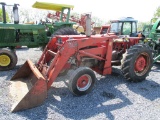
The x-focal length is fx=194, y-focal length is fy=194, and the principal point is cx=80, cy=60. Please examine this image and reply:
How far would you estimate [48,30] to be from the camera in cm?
853

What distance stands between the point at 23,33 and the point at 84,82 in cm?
452

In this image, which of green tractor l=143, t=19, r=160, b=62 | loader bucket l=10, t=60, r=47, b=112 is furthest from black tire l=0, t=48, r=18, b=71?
green tractor l=143, t=19, r=160, b=62

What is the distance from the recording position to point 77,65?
4598 mm

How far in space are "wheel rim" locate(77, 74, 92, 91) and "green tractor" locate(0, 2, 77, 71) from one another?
3255mm

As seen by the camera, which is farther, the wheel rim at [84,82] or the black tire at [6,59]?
the black tire at [6,59]

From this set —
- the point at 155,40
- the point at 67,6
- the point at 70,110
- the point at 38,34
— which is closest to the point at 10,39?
the point at 38,34

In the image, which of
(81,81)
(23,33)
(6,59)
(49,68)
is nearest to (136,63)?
(81,81)

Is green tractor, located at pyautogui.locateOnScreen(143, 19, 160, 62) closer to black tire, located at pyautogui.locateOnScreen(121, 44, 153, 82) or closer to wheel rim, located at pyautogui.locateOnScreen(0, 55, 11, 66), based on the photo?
black tire, located at pyautogui.locateOnScreen(121, 44, 153, 82)

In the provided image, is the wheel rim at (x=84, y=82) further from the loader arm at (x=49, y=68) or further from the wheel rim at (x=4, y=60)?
the wheel rim at (x=4, y=60)

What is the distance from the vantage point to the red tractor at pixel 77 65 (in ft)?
→ 12.9

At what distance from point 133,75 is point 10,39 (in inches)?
184

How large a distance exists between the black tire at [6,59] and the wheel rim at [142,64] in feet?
13.1

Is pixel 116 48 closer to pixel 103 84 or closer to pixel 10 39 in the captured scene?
pixel 103 84

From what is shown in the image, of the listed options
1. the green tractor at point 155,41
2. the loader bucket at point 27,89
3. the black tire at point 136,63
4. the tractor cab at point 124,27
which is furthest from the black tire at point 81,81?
the tractor cab at point 124,27
